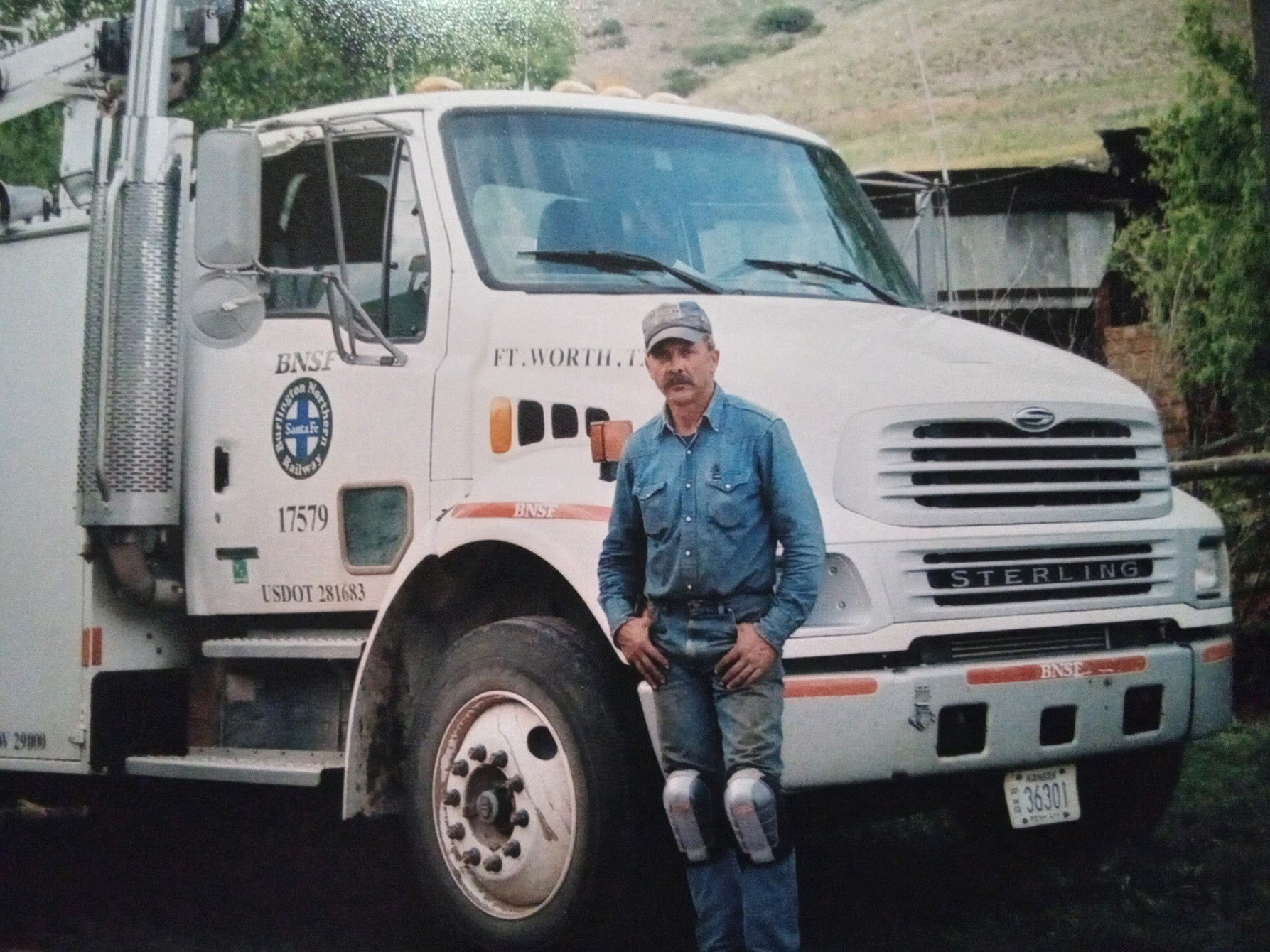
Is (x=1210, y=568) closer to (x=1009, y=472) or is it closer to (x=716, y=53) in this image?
(x=1009, y=472)

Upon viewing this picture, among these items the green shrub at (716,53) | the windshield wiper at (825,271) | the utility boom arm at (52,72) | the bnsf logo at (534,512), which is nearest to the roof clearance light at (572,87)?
the green shrub at (716,53)

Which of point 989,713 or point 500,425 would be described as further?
point 500,425

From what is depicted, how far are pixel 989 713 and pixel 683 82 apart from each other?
9.74 feet

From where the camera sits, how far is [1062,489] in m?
6.18

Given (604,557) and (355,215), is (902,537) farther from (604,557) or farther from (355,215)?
(355,215)

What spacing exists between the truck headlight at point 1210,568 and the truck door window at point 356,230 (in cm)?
259

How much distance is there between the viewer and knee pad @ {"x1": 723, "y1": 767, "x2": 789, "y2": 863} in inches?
211

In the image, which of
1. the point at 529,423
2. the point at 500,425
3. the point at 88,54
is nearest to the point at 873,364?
the point at 529,423

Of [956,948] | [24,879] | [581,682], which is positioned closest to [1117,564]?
[956,948]

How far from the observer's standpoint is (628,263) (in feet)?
22.1

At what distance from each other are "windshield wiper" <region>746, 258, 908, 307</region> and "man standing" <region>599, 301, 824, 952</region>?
138 centimetres

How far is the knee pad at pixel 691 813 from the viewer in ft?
17.9

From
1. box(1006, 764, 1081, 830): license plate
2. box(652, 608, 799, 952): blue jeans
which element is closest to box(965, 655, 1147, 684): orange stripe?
box(1006, 764, 1081, 830): license plate

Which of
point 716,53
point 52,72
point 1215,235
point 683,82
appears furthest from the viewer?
point 52,72
